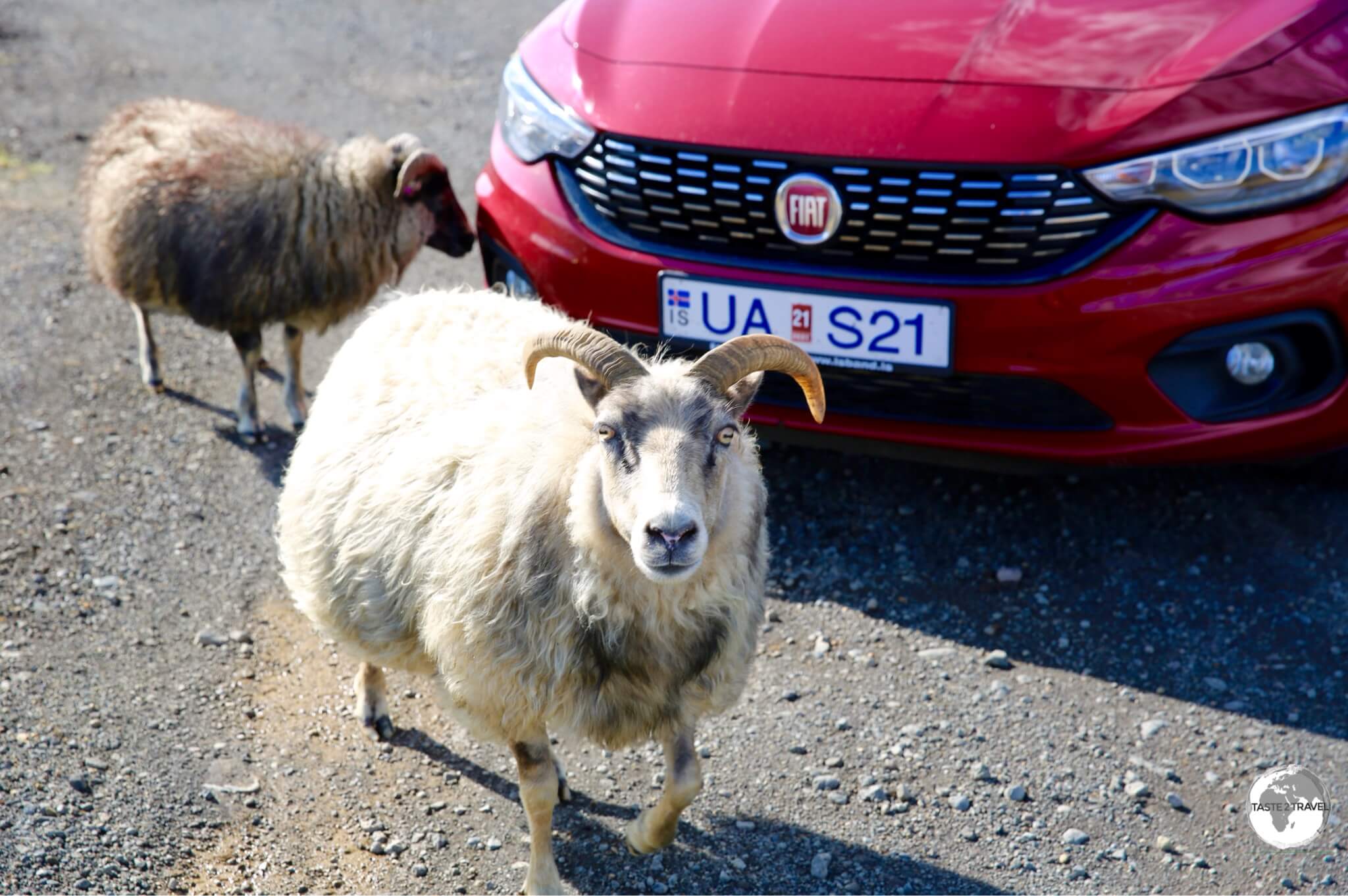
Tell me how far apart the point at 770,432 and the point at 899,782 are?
4.33ft

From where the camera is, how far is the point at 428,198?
219 inches

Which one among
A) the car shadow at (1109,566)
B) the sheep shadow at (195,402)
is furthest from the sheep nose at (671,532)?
the sheep shadow at (195,402)

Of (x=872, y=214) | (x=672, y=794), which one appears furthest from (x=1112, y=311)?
(x=672, y=794)

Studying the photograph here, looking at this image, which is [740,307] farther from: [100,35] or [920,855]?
[100,35]

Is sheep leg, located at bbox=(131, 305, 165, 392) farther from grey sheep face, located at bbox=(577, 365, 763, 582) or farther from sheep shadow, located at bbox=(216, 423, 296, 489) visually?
grey sheep face, located at bbox=(577, 365, 763, 582)

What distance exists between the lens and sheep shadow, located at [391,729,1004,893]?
3.29 m

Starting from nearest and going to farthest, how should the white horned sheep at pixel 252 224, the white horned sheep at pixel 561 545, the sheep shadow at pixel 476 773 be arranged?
the white horned sheep at pixel 561 545, the sheep shadow at pixel 476 773, the white horned sheep at pixel 252 224

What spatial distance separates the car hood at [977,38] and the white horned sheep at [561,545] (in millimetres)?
1359

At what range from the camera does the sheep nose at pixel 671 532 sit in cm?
278

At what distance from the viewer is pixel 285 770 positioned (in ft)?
12.0

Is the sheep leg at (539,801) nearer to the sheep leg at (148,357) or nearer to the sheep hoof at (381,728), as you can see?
the sheep hoof at (381,728)

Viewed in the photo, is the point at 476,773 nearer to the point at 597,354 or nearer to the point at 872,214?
the point at 597,354

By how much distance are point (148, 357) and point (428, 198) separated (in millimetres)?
1390

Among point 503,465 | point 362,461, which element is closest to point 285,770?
point 362,461
